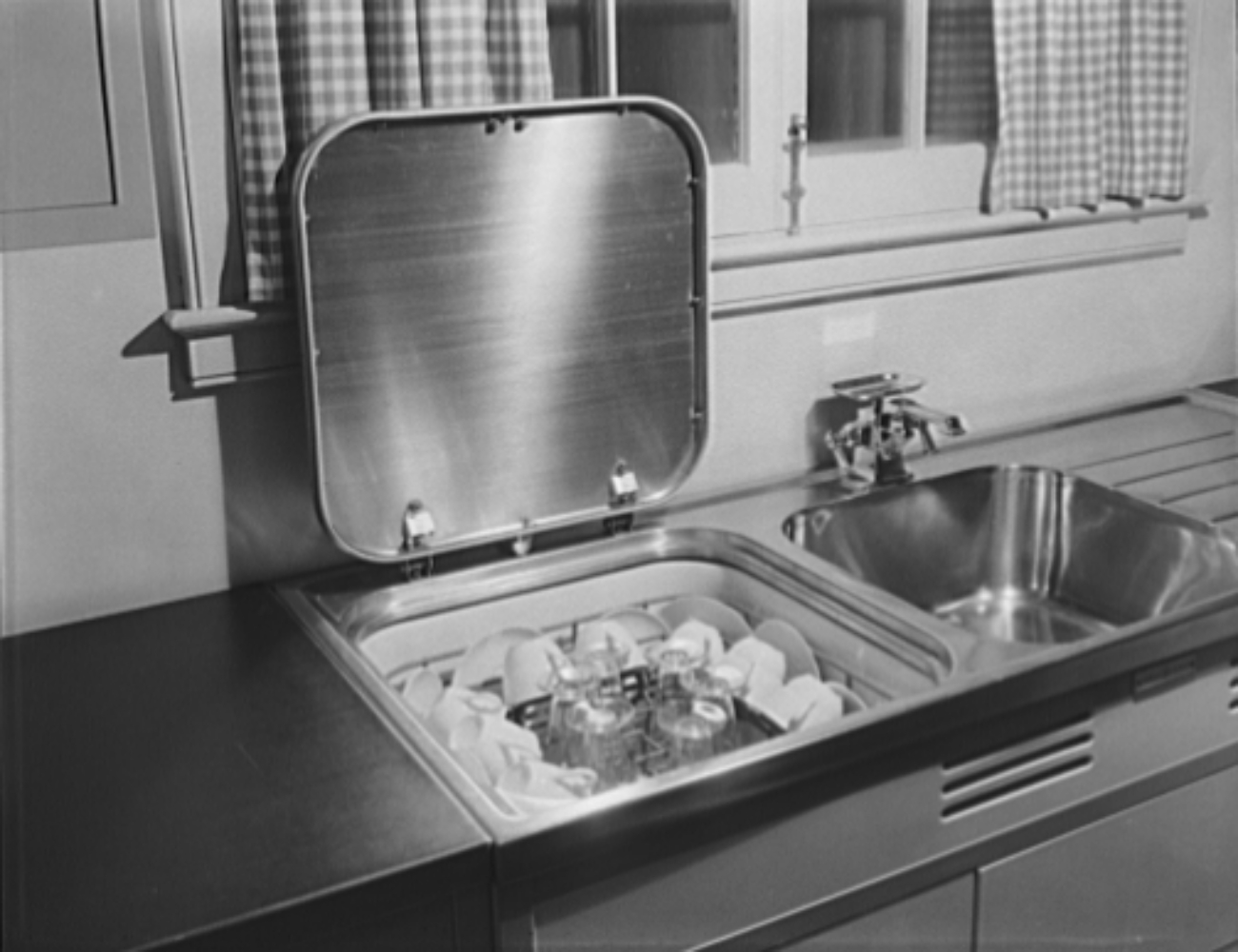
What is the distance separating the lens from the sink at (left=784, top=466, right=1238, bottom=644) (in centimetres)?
179

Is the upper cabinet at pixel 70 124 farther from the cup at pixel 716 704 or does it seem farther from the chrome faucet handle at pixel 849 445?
the chrome faucet handle at pixel 849 445

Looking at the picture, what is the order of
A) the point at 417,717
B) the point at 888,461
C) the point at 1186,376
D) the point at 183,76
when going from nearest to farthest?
A: the point at 417,717, the point at 183,76, the point at 888,461, the point at 1186,376

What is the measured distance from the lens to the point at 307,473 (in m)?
1.60

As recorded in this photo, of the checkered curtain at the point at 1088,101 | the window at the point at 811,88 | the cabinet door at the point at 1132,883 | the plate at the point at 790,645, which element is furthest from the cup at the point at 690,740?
the checkered curtain at the point at 1088,101

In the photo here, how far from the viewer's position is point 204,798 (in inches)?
47.0

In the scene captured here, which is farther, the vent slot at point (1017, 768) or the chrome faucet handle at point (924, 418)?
the chrome faucet handle at point (924, 418)

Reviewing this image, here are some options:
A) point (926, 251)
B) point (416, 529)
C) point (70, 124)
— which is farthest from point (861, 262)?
point (70, 124)

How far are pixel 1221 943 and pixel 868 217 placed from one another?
97 centimetres

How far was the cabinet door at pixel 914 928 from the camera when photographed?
1.34 meters

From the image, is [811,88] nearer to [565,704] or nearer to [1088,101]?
[1088,101]

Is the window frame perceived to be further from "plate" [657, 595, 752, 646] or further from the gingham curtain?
"plate" [657, 595, 752, 646]

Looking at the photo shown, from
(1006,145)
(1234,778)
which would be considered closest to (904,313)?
(1006,145)

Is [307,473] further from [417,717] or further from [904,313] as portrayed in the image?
[904,313]

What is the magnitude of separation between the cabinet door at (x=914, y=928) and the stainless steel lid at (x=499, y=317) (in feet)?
1.79
